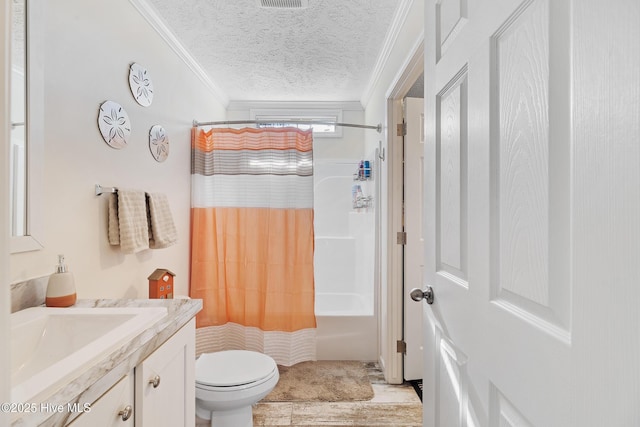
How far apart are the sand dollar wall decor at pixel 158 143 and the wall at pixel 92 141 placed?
0.04 m

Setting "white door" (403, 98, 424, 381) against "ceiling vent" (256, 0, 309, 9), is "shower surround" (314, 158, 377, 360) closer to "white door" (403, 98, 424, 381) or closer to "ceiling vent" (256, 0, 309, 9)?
"white door" (403, 98, 424, 381)

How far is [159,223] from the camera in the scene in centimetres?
186

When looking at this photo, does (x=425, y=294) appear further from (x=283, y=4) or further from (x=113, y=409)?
(x=283, y=4)

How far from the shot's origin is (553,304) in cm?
51

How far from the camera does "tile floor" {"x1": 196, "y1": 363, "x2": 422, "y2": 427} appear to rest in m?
1.92

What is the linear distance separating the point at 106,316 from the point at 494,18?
1.30 metres

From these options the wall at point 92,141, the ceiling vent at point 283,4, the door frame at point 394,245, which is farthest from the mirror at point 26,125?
the door frame at point 394,245

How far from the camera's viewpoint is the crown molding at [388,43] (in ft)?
6.12

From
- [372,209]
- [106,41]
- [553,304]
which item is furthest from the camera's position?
[372,209]

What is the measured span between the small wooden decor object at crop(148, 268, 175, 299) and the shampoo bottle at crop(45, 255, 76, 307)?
1.90 ft

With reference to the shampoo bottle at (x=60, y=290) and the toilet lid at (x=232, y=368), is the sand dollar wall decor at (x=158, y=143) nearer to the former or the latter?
the shampoo bottle at (x=60, y=290)

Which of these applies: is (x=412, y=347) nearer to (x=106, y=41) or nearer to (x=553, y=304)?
(x=553, y=304)

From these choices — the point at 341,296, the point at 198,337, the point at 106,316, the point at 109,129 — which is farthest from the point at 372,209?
the point at 106,316

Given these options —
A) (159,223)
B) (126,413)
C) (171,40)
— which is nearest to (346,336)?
(159,223)
